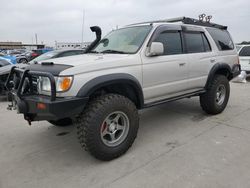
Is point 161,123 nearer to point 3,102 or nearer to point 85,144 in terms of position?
point 85,144

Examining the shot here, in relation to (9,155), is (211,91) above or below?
above

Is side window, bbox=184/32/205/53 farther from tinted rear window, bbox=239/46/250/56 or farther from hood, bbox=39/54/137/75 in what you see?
tinted rear window, bbox=239/46/250/56

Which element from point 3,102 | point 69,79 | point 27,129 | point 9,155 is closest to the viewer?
point 69,79

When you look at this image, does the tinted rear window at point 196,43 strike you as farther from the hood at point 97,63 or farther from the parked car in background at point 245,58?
the parked car in background at point 245,58

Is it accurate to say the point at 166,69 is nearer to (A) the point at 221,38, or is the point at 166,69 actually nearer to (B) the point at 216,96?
(B) the point at 216,96

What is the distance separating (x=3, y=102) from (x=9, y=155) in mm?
4420

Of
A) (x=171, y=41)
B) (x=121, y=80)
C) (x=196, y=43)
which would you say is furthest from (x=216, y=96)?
(x=121, y=80)

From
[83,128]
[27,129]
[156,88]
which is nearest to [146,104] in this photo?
[156,88]

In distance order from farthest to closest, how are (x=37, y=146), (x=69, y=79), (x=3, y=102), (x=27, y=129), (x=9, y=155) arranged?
(x=3, y=102), (x=27, y=129), (x=37, y=146), (x=9, y=155), (x=69, y=79)

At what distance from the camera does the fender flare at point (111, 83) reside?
115 inches

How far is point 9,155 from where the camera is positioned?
3.63m

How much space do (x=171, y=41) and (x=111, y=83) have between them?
1587 millimetres

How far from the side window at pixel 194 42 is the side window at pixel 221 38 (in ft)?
1.54

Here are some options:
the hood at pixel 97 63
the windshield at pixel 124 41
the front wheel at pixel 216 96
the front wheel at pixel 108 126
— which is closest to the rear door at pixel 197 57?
the front wheel at pixel 216 96
